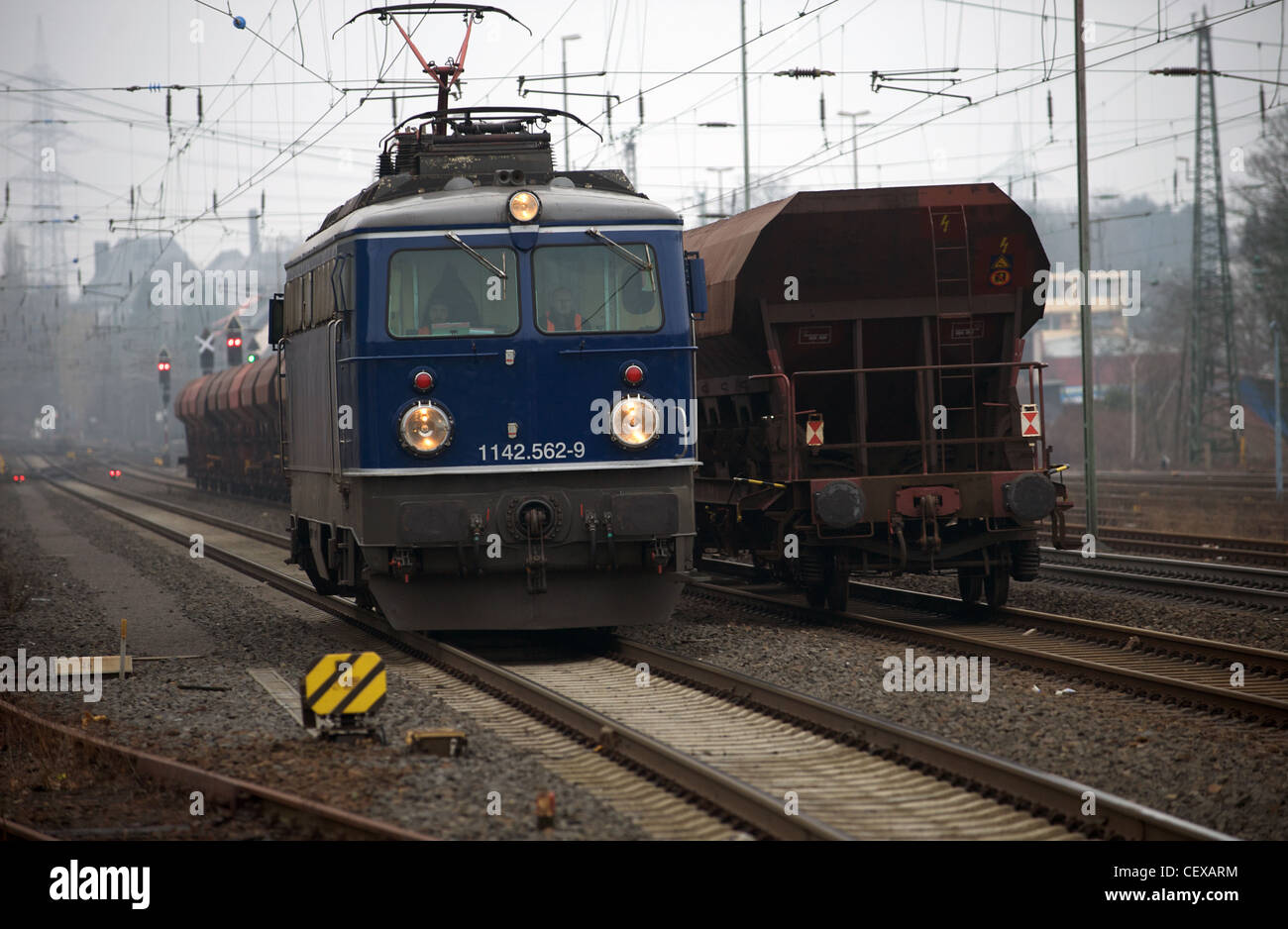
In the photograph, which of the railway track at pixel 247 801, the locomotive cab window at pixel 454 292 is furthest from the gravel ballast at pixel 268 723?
the locomotive cab window at pixel 454 292

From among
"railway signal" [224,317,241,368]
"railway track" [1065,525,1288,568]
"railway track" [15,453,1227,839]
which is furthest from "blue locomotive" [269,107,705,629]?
"railway signal" [224,317,241,368]

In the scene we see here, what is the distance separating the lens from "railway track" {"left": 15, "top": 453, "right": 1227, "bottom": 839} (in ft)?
21.8

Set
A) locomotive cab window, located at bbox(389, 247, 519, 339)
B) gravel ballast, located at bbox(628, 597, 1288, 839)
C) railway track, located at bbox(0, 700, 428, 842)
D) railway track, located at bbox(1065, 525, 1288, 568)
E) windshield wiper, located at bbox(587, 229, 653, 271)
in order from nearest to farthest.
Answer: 1. railway track, located at bbox(0, 700, 428, 842)
2. gravel ballast, located at bbox(628, 597, 1288, 839)
3. locomotive cab window, located at bbox(389, 247, 519, 339)
4. windshield wiper, located at bbox(587, 229, 653, 271)
5. railway track, located at bbox(1065, 525, 1288, 568)

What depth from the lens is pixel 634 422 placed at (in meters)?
11.3

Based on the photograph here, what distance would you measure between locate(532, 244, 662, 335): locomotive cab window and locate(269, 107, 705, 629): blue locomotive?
11 mm

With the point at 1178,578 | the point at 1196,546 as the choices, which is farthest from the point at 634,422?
the point at 1196,546

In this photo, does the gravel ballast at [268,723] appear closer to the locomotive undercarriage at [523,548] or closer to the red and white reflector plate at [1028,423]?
the locomotive undercarriage at [523,548]

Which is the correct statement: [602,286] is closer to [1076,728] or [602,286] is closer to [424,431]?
[424,431]

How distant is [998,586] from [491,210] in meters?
6.32

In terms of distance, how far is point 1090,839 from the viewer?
6449 millimetres

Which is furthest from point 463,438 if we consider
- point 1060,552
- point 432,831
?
point 1060,552

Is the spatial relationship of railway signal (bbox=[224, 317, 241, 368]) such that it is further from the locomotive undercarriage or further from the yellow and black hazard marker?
the yellow and black hazard marker

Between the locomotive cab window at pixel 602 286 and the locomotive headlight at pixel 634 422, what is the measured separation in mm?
610
